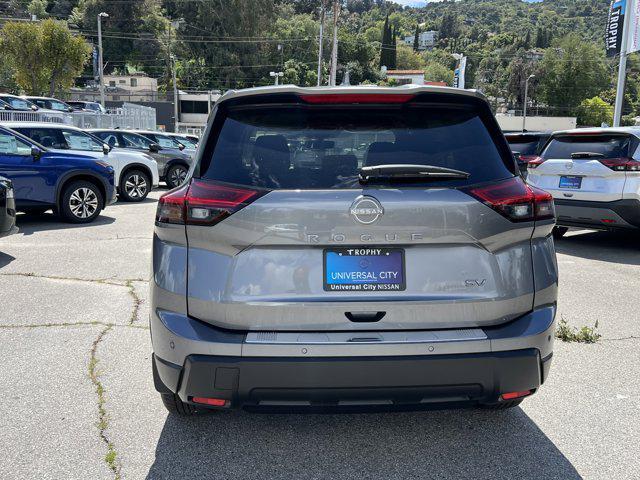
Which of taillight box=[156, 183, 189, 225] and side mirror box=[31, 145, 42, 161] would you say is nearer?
taillight box=[156, 183, 189, 225]

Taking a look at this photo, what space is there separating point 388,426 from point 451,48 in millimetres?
207168

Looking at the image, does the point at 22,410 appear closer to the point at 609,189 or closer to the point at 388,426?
the point at 388,426

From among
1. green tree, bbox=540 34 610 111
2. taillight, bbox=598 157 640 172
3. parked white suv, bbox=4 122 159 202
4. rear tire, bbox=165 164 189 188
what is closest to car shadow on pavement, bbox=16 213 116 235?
parked white suv, bbox=4 122 159 202

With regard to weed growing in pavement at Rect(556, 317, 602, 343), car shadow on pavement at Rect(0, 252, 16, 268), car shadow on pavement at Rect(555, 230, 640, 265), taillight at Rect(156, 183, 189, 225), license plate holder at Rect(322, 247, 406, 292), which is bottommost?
car shadow on pavement at Rect(555, 230, 640, 265)

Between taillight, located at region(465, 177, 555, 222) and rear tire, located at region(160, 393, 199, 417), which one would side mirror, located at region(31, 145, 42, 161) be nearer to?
rear tire, located at region(160, 393, 199, 417)

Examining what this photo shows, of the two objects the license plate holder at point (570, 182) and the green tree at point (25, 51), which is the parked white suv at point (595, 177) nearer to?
the license plate holder at point (570, 182)

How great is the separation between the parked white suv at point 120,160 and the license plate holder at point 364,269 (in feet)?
35.2

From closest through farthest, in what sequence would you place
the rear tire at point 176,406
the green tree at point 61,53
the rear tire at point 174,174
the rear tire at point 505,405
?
the rear tire at point 176,406 < the rear tire at point 505,405 < the rear tire at point 174,174 < the green tree at point 61,53

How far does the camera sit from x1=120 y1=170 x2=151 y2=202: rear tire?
14.5 meters

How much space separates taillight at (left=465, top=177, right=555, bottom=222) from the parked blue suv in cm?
897

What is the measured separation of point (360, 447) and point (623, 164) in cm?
696

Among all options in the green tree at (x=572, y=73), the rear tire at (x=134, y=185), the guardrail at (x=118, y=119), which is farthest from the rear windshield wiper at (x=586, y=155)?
the green tree at (x=572, y=73)

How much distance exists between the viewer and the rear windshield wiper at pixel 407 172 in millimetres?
2744

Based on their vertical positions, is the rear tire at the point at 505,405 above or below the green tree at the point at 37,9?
below
